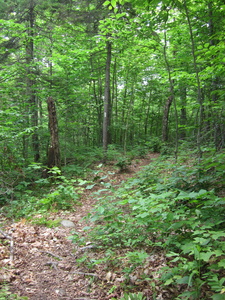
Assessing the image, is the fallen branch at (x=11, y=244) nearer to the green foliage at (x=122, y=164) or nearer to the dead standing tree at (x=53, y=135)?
the dead standing tree at (x=53, y=135)

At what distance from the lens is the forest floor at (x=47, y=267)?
2.81 meters

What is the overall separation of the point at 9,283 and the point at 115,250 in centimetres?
174

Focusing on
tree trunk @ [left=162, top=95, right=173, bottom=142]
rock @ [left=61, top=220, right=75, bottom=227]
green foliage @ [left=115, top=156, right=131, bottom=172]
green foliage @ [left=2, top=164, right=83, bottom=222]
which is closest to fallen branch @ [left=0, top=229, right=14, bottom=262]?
green foliage @ [left=2, top=164, right=83, bottom=222]

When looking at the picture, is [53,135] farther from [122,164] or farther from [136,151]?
[136,151]

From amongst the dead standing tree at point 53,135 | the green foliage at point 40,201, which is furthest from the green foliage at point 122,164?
the green foliage at point 40,201

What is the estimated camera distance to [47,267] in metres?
3.46

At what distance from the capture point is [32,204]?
20.6 ft

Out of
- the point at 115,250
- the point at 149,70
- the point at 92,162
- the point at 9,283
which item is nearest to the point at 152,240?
the point at 115,250

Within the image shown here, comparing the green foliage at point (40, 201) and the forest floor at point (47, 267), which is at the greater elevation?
the green foliage at point (40, 201)

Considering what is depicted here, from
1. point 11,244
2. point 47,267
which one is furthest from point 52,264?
point 11,244

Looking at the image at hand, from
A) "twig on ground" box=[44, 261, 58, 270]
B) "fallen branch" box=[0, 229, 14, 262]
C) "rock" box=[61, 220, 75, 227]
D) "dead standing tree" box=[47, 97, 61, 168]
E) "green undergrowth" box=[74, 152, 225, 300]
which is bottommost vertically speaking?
"twig on ground" box=[44, 261, 58, 270]

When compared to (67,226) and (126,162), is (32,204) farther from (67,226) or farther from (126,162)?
(126,162)

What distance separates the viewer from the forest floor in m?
2.81

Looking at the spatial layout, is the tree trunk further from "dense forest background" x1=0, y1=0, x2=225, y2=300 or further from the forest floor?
the forest floor
